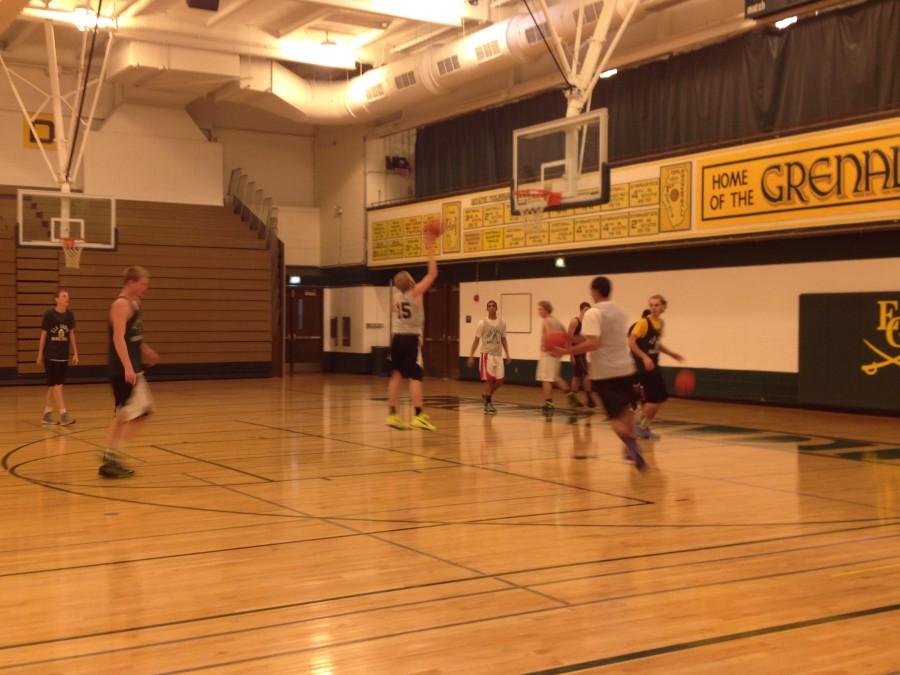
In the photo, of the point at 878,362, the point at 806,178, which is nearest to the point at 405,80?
the point at 806,178

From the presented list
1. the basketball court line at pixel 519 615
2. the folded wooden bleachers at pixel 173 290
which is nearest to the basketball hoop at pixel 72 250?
the folded wooden bleachers at pixel 173 290

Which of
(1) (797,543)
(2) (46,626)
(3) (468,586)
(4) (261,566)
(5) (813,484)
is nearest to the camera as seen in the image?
(2) (46,626)

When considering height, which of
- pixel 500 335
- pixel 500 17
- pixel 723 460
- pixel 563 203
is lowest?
pixel 723 460

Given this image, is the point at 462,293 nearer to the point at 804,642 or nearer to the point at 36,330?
the point at 36,330

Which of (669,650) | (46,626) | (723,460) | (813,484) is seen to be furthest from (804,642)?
(723,460)

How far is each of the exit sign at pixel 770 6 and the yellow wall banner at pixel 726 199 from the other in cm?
196

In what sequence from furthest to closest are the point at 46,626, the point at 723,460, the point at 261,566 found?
the point at 723,460 → the point at 261,566 → the point at 46,626

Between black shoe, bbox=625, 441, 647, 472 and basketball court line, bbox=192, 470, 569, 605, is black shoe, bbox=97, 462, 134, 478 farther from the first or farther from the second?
black shoe, bbox=625, 441, 647, 472

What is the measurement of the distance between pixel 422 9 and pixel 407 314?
33.8 ft

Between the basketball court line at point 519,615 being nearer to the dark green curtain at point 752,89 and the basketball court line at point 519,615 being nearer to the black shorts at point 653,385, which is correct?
the black shorts at point 653,385

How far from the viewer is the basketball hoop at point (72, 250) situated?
19.9 metres

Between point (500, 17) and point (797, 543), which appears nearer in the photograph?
point (797, 543)

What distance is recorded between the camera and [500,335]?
50.2ft

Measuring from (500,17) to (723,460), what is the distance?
13219 mm
